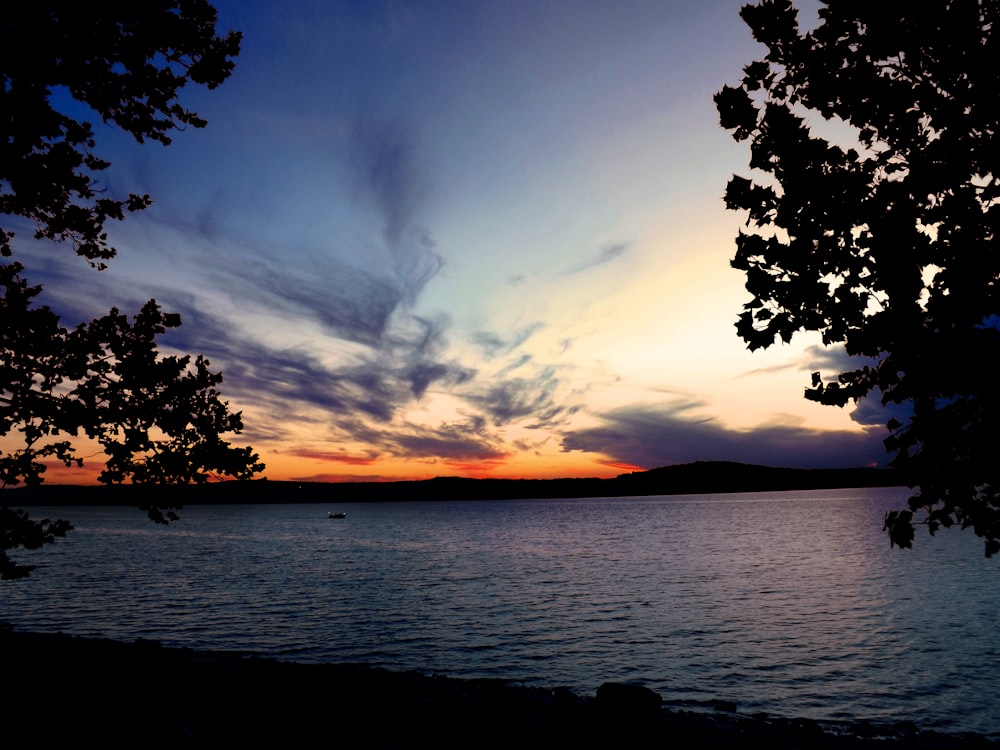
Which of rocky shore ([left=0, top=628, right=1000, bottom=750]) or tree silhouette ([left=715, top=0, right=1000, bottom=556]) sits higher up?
tree silhouette ([left=715, top=0, right=1000, bottom=556])

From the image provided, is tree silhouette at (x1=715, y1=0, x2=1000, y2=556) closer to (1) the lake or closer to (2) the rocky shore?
(2) the rocky shore

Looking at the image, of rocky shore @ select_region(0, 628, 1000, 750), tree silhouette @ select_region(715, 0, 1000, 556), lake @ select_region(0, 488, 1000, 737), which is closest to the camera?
tree silhouette @ select_region(715, 0, 1000, 556)

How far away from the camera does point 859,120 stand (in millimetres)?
8797

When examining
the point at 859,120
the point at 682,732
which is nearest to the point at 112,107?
the point at 859,120

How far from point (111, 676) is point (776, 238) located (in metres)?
15.9

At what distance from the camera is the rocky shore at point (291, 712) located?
1032cm

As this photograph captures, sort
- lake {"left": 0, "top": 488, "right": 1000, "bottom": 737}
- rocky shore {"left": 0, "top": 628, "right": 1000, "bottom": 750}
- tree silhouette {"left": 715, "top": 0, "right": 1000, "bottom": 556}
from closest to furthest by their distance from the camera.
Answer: tree silhouette {"left": 715, "top": 0, "right": 1000, "bottom": 556} < rocky shore {"left": 0, "top": 628, "right": 1000, "bottom": 750} < lake {"left": 0, "top": 488, "right": 1000, "bottom": 737}

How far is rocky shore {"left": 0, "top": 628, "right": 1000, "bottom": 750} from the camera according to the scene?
10.3 metres

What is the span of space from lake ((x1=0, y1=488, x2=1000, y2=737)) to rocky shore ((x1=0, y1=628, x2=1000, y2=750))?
7880mm

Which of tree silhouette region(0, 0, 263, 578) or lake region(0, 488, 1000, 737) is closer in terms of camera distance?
tree silhouette region(0, 0, 263, 578)

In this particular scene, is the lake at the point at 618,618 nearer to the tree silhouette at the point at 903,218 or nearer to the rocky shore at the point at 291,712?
the rocky shore at the point at 291,712

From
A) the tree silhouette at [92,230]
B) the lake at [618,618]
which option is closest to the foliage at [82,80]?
the tree silhouette at [92,230]

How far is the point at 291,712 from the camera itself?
12.3 m

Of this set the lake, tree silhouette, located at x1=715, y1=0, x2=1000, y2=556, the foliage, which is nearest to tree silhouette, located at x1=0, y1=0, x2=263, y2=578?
the foliage
